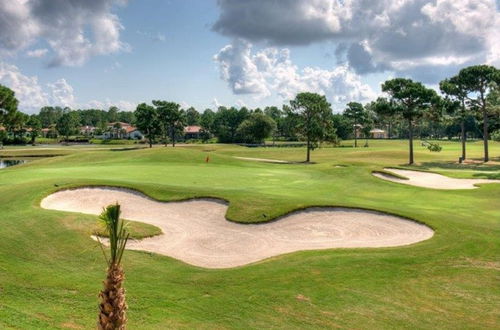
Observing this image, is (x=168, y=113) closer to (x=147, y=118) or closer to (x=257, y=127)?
(x=147, y=118)

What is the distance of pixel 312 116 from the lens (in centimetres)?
7400

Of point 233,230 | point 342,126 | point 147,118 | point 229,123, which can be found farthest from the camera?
point 229,123

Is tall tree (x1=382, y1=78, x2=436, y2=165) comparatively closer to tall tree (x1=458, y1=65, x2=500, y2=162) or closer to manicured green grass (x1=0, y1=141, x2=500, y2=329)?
tall tree (x1=458, y1=65, x2=500, y2=162)

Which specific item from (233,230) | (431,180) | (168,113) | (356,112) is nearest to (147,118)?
(168,113)

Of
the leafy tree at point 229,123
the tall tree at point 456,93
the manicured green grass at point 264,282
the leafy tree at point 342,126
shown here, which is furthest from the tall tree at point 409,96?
the leafy tree at point 229,123

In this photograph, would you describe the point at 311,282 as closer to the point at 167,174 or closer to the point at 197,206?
the point at 197,206

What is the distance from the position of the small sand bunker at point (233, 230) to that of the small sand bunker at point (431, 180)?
702 inches

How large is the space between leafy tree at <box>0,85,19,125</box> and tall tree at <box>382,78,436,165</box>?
6405 centimetres

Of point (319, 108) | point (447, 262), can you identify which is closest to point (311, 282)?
point (447, 262)

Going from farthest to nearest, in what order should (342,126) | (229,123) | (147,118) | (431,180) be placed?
(229,123)
(342,126)
(147,118)
(431,180)

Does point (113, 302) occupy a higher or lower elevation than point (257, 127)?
lower

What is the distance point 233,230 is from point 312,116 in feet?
186

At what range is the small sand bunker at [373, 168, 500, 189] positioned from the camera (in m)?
36.1

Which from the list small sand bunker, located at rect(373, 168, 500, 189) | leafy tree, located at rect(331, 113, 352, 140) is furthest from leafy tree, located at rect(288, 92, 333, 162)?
leafy tree, located at rect(331, 113, 352, 140)
